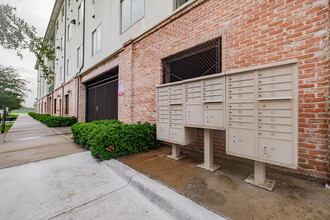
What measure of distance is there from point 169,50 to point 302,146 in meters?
4.00

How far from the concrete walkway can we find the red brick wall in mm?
2063

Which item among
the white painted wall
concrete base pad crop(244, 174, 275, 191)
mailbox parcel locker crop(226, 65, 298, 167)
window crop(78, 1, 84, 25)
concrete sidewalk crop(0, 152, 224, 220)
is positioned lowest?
concrete sidewalk crop(0, 152, 224, 220)

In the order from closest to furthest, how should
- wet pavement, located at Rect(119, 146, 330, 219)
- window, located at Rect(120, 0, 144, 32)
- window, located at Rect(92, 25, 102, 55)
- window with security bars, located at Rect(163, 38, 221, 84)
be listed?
1. wet pavement, located at Rect(119, 146, 330, 219)
2. window with security bars, located at Rect(163, 38, 221, 84)
3. window, located at Rect(120, 0, 144, 32)
4. window, located at Rect(92, 25, 102, 55)

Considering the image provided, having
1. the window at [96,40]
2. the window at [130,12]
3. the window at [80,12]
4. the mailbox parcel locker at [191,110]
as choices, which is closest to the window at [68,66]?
the window at [80,12]

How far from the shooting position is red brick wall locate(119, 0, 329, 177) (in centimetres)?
229

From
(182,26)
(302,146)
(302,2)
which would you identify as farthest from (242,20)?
(302,146)

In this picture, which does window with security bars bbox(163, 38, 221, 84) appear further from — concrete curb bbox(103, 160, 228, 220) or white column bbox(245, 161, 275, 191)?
concrete curb bbox(103, 160, 228, 220)

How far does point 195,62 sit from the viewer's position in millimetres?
4418

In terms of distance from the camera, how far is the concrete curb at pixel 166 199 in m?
1.68

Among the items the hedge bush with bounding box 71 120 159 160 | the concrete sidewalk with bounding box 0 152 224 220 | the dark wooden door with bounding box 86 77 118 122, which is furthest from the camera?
the dark wooden door with bounding box 86 77 118 122

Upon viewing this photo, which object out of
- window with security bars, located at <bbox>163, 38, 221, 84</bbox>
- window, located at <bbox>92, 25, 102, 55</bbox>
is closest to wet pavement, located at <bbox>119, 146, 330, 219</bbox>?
window with security bars, located at <bbox>163, 38, 221, 84</bbox>

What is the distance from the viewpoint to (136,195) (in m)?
2.30

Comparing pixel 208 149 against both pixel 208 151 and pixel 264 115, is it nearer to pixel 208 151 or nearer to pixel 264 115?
pixel 208 151

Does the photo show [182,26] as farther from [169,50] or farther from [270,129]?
[270,129]
